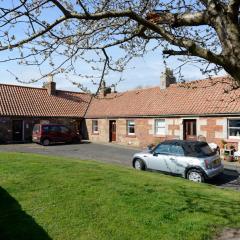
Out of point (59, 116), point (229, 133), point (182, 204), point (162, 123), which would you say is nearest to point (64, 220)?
point (182, 204)

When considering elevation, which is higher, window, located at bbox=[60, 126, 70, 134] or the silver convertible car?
window, located at bbox=[60, 126, 70, 134]

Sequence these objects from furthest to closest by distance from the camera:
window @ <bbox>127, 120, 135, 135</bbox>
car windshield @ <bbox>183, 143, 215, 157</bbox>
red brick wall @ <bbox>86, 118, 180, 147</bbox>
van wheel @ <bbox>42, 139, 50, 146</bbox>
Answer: window @ <bbox>127, 120, 135, 135</bbox> → van wheel @ <bbox>42, 139, 50, 146</bbox> → red brick wall @ <bbox>86, 118, 180, 147</bbox> → car windshield @ <bbox>183, 143, 215, 157</bbox>

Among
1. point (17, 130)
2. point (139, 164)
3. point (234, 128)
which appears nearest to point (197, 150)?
point (139, 164)

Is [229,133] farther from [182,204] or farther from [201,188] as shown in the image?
[182,204]

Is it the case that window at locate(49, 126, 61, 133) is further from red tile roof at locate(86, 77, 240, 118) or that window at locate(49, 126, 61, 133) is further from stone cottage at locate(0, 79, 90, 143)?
red tile roof at locate(86, 77, 240, 118)

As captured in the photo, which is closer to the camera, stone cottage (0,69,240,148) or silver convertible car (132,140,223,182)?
silver convertible car (132,140,223,182)

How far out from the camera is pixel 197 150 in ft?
52.0

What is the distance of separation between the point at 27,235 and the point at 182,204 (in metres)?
4.10

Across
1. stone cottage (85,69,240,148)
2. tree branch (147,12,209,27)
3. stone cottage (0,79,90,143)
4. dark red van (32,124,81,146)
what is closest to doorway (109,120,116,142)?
→ stone cottage (85,69,240,148)

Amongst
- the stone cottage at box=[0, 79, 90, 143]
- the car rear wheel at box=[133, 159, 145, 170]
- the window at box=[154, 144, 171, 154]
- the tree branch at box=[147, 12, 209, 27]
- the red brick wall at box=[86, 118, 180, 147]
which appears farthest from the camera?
the stone cottage at box=[0, 79, 90, 143]

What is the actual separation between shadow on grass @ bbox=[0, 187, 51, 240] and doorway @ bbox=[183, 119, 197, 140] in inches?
762

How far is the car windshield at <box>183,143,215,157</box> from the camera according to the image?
15.7m

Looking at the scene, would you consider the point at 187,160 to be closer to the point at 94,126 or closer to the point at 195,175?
the point at 195,175

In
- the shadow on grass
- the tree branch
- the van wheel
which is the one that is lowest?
the shadow on grass
